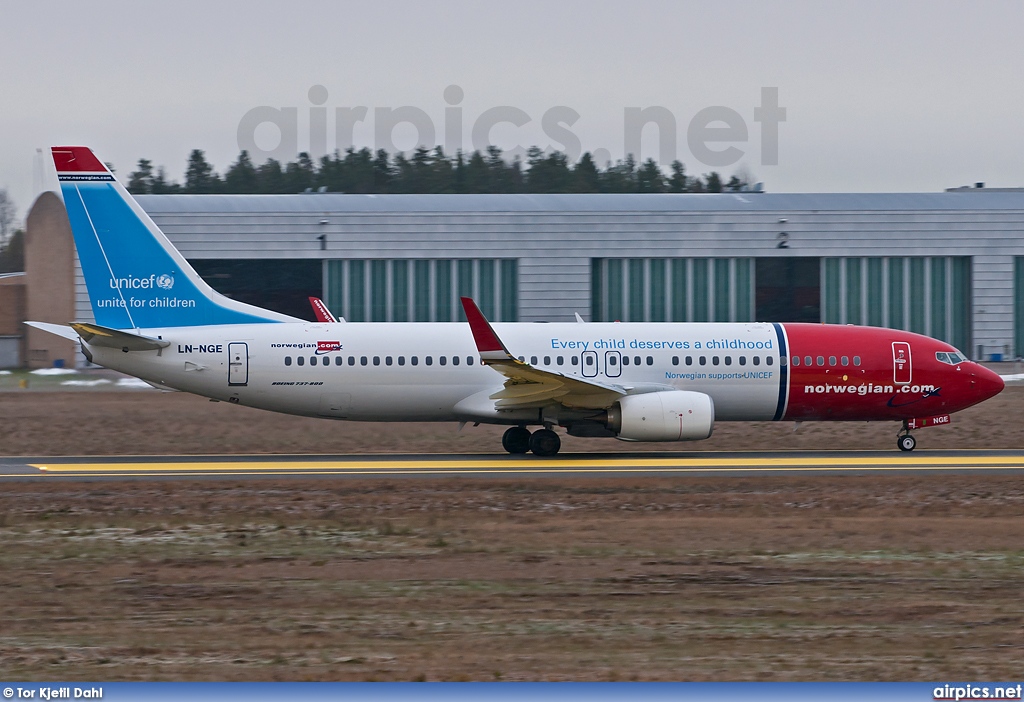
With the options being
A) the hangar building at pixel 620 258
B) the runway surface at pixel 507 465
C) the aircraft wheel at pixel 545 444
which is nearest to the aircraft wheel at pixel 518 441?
the runway surface at pixel 507 465

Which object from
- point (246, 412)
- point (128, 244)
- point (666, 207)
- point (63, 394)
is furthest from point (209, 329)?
point (666, 207)

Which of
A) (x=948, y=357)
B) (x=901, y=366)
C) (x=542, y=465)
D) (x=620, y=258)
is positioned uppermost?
(x=620, y=258)

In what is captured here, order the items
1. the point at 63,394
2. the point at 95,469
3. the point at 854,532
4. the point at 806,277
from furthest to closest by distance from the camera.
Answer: the point at 806,277, the point at 63,394, the point at 95,469, the point at 854,532

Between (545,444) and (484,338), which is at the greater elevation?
(484,338)

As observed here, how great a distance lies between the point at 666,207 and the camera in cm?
5350

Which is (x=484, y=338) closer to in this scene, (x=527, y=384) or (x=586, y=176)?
(x=527, y=384)

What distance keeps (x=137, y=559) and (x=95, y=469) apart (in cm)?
903

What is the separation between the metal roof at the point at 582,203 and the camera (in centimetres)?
5244

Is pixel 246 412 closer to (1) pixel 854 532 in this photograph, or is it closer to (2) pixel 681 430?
(2) pixel 681 430

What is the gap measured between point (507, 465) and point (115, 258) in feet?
31.8

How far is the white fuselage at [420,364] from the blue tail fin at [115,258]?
536mm

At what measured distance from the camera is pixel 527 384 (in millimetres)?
25453

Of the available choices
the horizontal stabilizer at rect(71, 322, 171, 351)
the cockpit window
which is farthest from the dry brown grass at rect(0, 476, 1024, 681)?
A: the cockpit window

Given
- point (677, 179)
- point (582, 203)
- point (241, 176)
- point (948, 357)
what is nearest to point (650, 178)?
point (677, 179)
